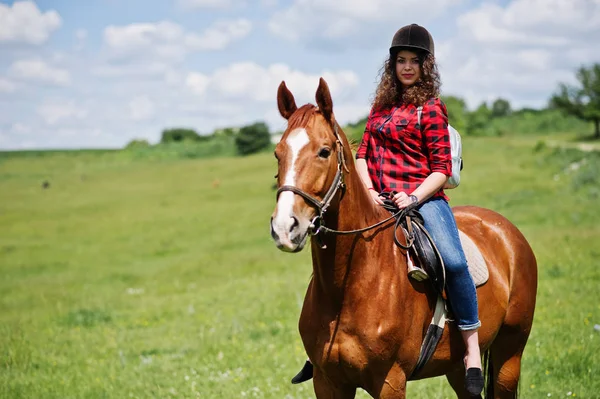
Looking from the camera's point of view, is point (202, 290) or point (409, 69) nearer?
point (409, 69)

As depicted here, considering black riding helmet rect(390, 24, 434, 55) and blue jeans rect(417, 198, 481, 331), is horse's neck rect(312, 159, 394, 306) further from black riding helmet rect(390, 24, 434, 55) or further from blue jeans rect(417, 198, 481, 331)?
black riding helmet rect(390, 24, 434, 55)

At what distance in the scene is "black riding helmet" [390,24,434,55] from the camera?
14.8ft

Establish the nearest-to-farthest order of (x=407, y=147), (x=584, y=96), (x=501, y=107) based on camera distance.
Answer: (x=407, y=147) < (x=584, y=96) < (x=501, y=107)

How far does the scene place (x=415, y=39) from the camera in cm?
451

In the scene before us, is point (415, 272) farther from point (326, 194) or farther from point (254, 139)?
point (254, 139)

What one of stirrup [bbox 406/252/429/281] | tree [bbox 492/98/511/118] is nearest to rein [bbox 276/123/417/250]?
stirrup [bbox 406/252/429/281]

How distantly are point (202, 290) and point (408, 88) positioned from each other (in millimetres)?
12487

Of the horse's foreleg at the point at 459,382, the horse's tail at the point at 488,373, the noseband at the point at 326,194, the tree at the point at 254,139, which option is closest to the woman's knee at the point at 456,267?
the noseband at the point at 326,194

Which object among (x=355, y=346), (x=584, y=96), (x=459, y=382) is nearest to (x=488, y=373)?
(x=459, y=382)

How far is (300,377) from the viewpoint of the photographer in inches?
191

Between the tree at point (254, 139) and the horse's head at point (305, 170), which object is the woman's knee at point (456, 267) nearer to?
the horse's head at point (305, 170)

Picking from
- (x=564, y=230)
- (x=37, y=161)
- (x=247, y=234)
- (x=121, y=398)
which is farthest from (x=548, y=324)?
(x=37, y=161)

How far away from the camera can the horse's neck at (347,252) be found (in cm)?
397

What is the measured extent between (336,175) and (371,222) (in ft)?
2.08
